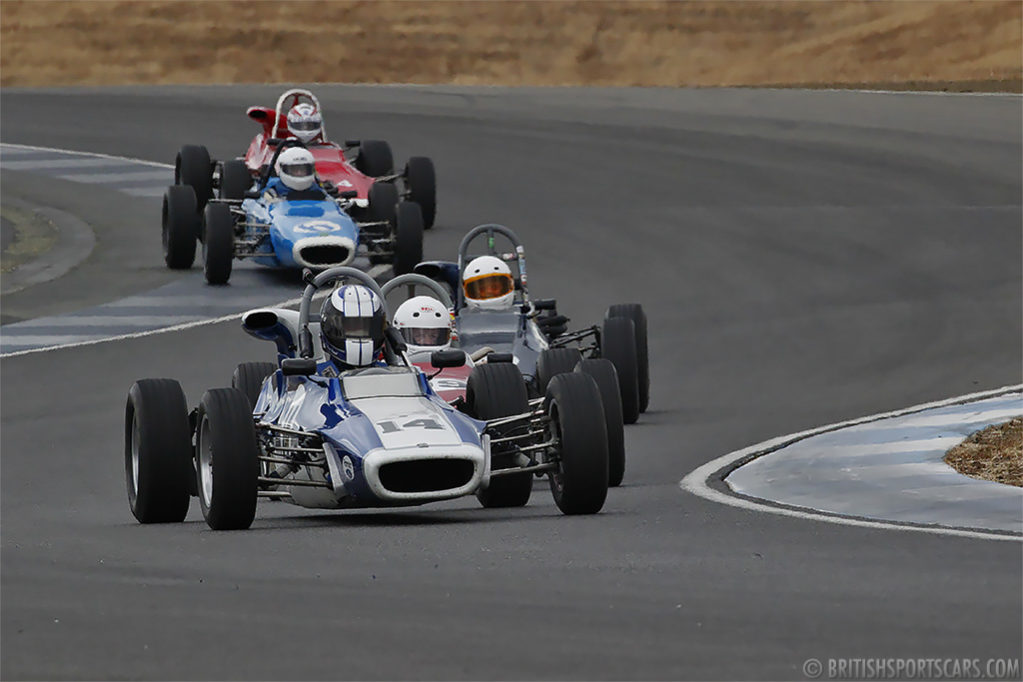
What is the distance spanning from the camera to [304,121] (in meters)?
27.2

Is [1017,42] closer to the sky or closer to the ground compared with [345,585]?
closer to the sky

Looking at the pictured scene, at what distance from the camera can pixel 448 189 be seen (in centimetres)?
3180

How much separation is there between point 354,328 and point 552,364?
8.66 feet

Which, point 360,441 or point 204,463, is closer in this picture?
point 360,441

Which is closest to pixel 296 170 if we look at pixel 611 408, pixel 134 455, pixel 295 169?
pixel 295 169

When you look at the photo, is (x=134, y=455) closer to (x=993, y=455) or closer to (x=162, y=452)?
(x=162, y=452)

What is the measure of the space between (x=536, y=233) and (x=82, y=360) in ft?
28.0

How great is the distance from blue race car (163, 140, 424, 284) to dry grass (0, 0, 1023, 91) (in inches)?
792

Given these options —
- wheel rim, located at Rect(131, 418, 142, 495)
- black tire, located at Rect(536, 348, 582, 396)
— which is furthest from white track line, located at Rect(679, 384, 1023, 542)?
wheel rim, located at Rect(131, 418, 142, 495)

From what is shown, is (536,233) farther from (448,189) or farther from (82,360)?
(82,360)

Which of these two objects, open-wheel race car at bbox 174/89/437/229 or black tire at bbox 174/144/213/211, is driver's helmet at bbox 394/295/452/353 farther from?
black tire at bbox 174/144/213/211

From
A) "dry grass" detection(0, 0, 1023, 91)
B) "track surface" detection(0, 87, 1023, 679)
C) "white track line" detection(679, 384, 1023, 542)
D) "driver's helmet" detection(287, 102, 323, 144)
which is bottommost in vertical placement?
"white track line" detection(679, 384, 1023, 542)

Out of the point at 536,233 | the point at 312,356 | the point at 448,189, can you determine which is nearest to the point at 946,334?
the point at 536,233

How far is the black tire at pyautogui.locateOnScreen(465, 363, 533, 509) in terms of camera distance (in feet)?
39.8
